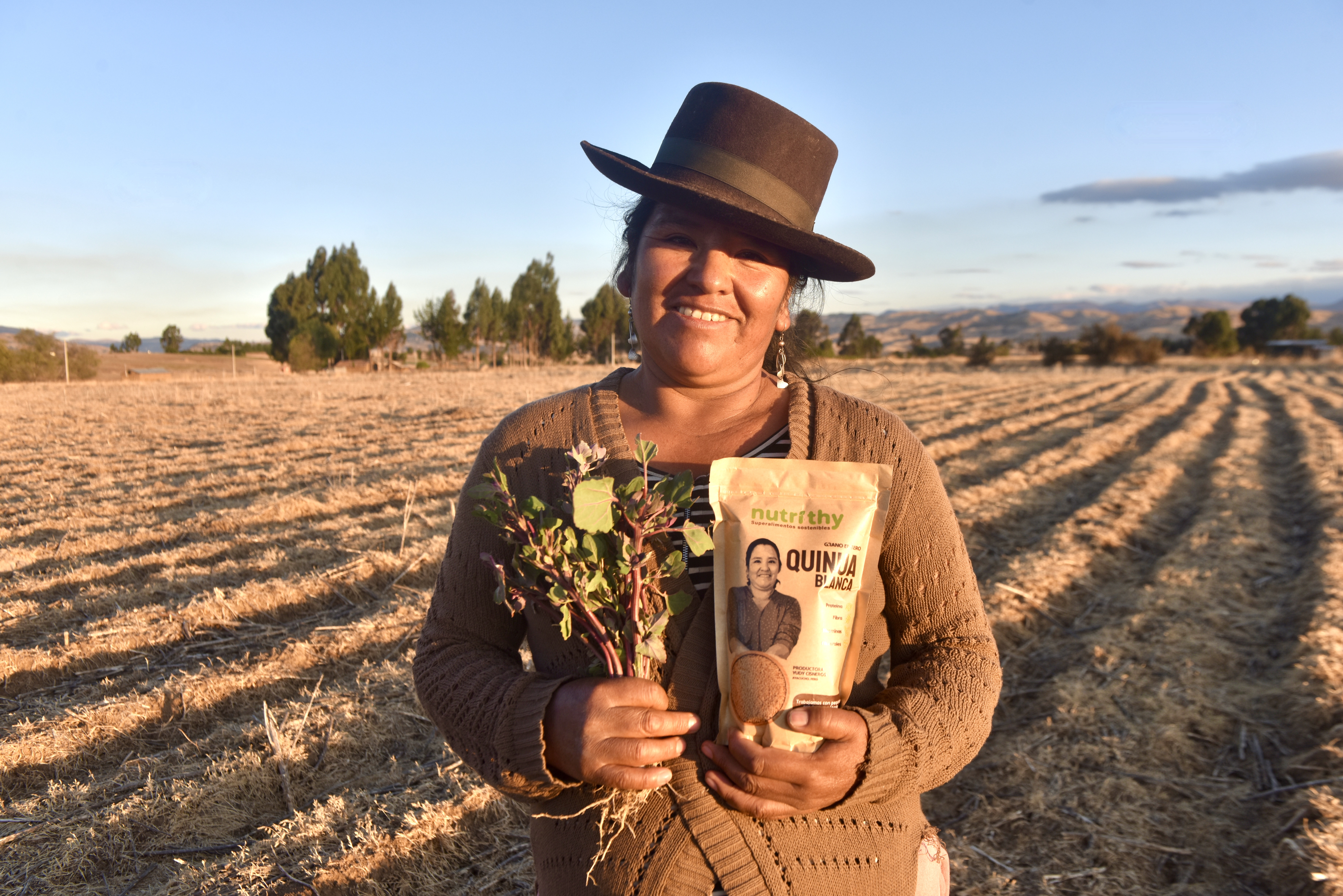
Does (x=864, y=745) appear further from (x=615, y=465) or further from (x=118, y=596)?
(x=118, y=596)

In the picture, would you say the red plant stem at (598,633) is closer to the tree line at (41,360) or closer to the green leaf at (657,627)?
the green leaf at (657,627)

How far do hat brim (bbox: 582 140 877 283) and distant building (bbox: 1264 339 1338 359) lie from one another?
6518 cm

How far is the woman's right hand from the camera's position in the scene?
3.94ft

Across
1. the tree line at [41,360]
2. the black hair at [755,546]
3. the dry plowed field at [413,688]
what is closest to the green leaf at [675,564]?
the black hair at [755,546]

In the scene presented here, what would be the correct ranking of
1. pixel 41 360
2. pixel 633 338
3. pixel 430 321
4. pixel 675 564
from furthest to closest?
pixel 430 321 → pixel 41 360 → pixel 633 338 → pixel 675 564

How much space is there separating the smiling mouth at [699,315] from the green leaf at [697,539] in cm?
48

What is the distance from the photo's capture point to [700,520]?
5.03ft

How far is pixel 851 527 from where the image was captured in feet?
4.24

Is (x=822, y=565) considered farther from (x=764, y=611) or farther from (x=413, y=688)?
(x=413, y=688)

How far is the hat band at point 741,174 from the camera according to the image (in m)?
1.49

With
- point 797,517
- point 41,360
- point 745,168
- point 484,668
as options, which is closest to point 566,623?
point 484,668

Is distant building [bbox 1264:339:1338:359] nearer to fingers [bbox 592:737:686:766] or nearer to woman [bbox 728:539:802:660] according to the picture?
woman [bbox 728:539:802:660]

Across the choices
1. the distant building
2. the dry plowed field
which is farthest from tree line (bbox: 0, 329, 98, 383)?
the distant building

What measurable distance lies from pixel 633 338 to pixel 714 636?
77cm
